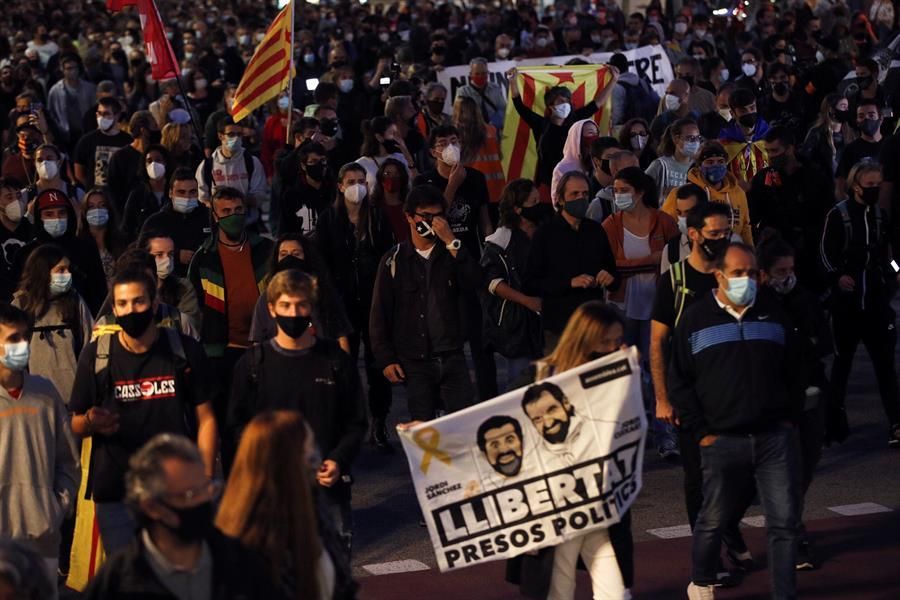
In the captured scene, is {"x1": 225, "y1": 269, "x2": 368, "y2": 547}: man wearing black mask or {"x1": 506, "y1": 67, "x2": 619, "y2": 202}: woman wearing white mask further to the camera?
{"x1": 506, "y1": 67, "x2": 619, "y2": 202}: woman wearing white mask

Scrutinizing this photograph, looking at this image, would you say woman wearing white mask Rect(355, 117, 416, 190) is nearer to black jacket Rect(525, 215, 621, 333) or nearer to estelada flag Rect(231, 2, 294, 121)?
estelada flag Rect(231, 2, 294, 121)

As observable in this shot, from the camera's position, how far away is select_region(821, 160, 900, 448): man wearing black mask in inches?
472

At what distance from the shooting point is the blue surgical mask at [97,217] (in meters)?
12.2

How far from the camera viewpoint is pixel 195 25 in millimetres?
34281

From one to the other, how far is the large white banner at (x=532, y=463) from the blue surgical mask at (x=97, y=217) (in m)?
4.99

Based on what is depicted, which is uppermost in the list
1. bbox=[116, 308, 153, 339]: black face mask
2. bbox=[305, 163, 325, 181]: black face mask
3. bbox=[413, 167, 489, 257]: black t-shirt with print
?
bbox=[305, 163, 325, 181]: black face mask

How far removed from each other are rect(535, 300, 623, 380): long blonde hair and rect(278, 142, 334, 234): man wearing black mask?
5420 mm

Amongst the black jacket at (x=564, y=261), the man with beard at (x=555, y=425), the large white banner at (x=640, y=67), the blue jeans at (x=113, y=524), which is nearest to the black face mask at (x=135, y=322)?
the blue jeans at (x=113, y=524)

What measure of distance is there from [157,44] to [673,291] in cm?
867

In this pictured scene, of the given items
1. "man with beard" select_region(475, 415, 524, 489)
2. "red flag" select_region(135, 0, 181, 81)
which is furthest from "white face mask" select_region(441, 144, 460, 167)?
"man with beard" select_region(475, 415, 524, 489)

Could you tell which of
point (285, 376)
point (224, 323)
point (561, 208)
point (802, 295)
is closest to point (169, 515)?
point (285, 376)

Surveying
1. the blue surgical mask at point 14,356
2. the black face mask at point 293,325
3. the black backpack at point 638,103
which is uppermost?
the black backpack at point 638,103

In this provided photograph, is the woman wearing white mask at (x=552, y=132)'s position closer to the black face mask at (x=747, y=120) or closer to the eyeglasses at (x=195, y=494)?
the black face mask at (x=747, y=120)

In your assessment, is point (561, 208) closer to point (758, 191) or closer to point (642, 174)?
point (642, 174)
